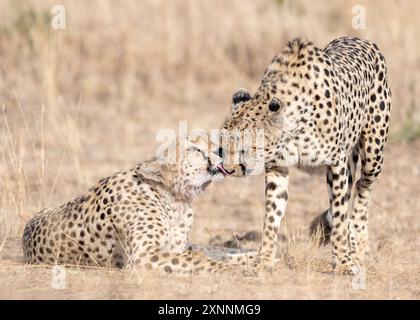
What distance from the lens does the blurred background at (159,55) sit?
12.0 metres

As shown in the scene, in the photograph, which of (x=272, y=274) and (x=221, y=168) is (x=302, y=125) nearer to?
(x=221, y=168)

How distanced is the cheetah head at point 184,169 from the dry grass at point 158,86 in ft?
4.48

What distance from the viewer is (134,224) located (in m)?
6.43

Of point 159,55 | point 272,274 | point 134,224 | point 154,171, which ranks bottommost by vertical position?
point 272,274

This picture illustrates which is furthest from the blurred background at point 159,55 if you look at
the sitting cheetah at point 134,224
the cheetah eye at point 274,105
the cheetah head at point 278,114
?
the cheetah eye at point 274,105

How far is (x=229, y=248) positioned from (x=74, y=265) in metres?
1.22

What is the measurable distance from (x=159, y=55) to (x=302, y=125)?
7.30 meters

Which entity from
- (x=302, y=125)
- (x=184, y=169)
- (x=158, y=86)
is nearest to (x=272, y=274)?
(x=302, y=125)

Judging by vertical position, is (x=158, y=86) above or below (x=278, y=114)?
above

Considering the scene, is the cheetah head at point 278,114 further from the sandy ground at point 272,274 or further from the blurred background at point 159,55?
the blurred background at point 159,55

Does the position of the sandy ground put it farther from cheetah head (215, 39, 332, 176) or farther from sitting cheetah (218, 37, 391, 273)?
cheetah head (215, 39, 332, 176)

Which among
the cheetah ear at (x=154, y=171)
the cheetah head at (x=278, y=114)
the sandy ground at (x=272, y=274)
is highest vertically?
the cheetah head at (x=278, y=114)
